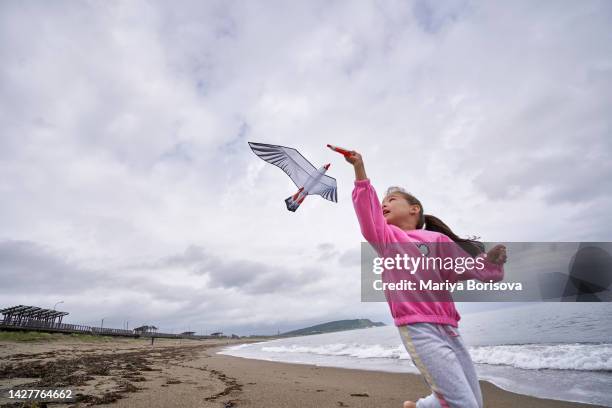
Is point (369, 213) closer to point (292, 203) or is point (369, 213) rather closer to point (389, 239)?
point (389, 239)

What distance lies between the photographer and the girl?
1992 mm

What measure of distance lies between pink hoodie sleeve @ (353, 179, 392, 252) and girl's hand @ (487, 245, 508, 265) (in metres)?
0.88

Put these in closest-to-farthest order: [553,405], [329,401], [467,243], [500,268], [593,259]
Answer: [500,268] < [467,243] < [593,259] < [553,405] < [329,401]

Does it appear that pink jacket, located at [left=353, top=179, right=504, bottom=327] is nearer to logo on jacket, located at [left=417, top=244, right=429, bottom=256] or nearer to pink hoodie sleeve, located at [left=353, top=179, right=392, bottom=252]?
pink hoodie sleeve, located at [left=353, top=179, right=392, bottom=252]

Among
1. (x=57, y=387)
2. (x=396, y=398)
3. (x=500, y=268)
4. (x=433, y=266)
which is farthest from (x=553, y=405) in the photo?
(x=57, y=387)

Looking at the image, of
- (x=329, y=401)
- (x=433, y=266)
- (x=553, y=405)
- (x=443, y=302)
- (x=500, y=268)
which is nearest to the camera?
(x=443, y=302)

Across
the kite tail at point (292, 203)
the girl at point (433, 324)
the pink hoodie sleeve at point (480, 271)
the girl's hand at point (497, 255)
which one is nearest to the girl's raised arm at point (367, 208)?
the girl at point (433, 324)

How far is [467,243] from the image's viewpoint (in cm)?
274

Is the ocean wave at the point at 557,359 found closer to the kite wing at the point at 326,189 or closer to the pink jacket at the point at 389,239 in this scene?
the kite wing at the point at 326,189

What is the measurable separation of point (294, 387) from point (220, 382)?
6.10 ft

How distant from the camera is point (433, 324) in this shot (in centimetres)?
212

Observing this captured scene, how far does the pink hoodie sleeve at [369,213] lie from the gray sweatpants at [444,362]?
0.60 meters

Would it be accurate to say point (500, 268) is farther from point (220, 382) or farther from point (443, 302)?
point (220, 382)

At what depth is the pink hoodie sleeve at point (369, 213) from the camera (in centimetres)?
218
